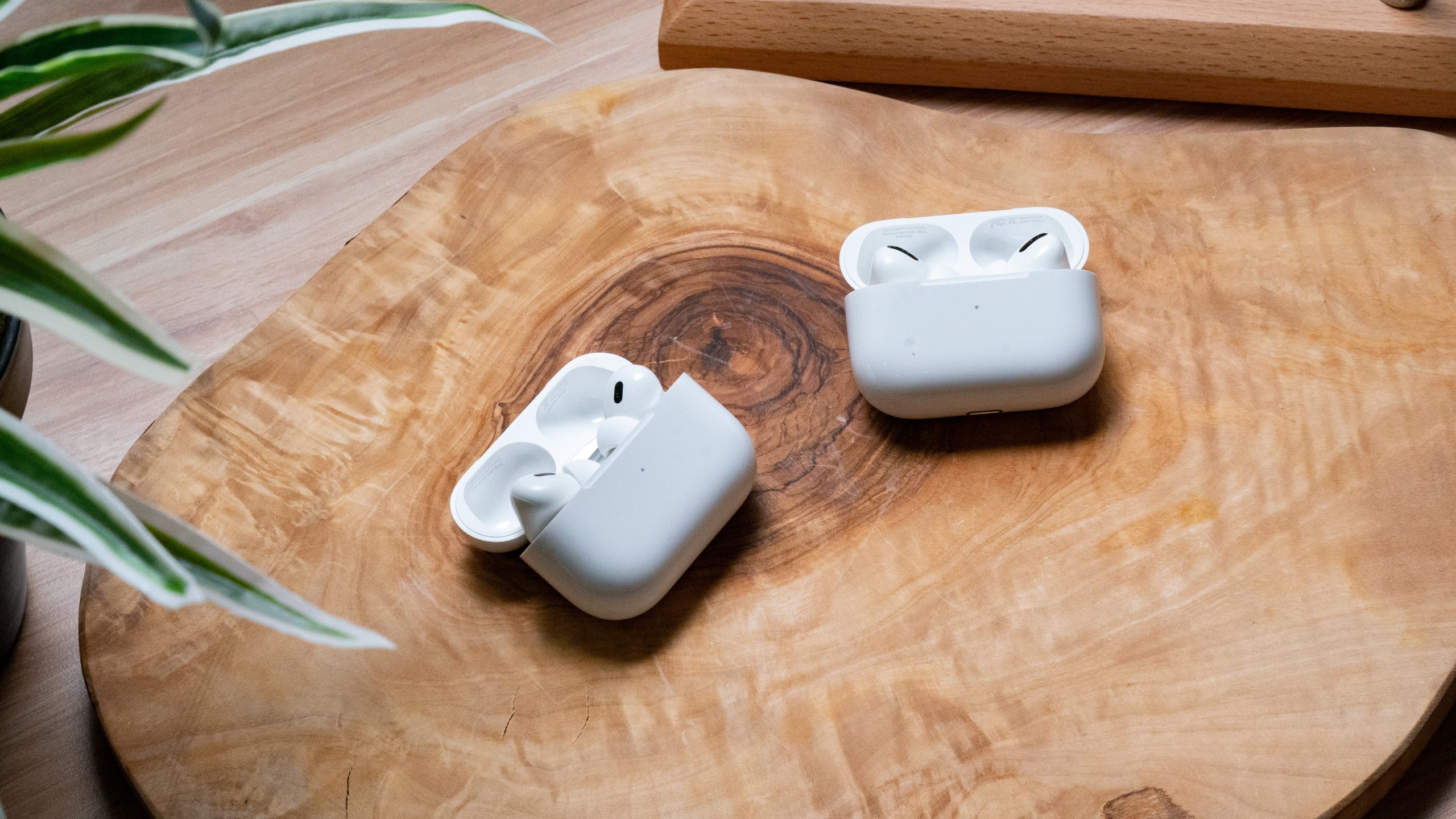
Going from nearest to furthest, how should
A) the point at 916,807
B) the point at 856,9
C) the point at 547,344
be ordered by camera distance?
1. the point at 916,807
2. the point at 547,344
3. the point at 856,9

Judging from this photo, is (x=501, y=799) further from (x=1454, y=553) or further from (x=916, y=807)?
(x=1454, y=553)

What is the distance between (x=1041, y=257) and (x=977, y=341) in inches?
2.9

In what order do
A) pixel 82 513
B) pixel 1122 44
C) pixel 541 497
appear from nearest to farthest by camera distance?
pixel 82 513, pixel 541 497, pixel 1122 44

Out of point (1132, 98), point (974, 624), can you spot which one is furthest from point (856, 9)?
point (974, 624)

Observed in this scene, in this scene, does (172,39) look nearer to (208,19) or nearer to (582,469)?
(208,19)

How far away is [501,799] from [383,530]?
6.6 inches

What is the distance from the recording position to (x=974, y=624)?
601 mm

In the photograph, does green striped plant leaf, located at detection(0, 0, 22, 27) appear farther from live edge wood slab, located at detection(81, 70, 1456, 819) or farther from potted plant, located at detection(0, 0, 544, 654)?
live edge wood slab, located at detection(81, 70, 1456, 819)

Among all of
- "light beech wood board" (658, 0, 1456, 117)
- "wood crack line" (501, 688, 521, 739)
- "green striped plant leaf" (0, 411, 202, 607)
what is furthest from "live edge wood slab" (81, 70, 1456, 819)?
"green striped plant leaf" (0, 411, 202, 607)

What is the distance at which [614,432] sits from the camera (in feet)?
1.99

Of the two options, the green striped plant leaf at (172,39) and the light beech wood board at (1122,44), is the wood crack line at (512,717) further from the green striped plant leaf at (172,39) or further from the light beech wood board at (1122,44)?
the light beech wood board at (1122,44)

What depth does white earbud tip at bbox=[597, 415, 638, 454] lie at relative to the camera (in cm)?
60

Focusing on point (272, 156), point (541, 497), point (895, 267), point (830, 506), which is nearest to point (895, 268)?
point (895, 267)

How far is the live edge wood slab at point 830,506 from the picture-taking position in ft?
1.87
